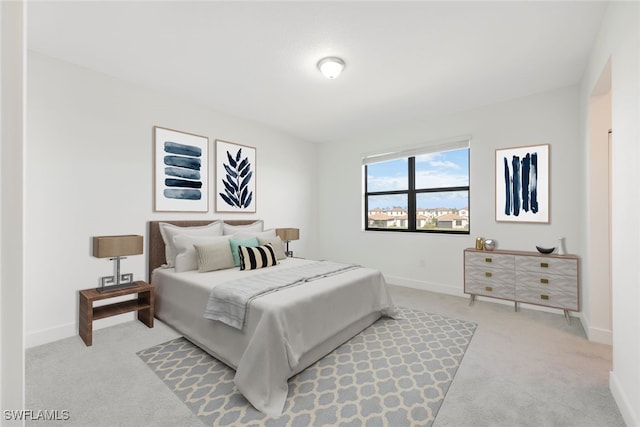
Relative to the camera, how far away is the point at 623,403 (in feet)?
5.30

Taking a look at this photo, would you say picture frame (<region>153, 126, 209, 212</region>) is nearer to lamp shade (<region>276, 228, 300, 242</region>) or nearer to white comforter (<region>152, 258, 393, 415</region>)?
white comforter (<region>152, 258, 393, 415</region>)

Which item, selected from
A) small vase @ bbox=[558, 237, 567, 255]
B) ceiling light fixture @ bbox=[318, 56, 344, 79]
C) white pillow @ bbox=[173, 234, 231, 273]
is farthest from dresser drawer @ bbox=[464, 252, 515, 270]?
white pillow @ bbox=[173, 234, 231, 273]

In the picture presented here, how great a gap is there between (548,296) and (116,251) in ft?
14.6

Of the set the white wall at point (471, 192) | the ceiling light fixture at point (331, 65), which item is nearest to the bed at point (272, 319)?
the white wall at point (471, 192)

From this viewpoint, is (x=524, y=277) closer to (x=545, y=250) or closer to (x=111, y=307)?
(x=545, y=250)

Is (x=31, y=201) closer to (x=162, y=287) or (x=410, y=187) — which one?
(x=162, y=287)

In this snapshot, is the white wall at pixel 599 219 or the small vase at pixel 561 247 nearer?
the white wall at pixel 599 219

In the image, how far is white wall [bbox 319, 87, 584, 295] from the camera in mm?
3215

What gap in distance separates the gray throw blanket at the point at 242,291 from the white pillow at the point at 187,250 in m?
0.81

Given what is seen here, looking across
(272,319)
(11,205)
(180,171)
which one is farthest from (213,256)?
(11,205)

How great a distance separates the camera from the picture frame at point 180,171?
329 centimetres

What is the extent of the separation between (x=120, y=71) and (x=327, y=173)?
3488mm

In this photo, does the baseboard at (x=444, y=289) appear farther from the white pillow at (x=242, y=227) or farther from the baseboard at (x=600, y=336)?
the white pillow at (x=242, y=227)

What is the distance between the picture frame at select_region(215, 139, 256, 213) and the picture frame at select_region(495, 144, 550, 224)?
136 inches
